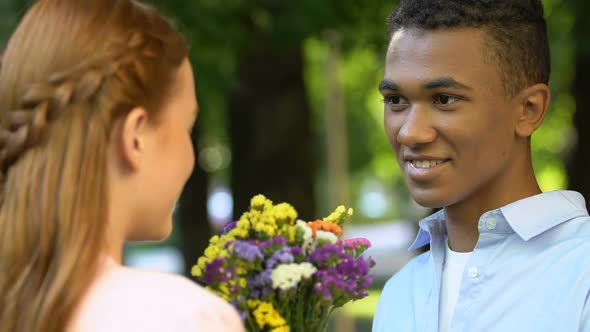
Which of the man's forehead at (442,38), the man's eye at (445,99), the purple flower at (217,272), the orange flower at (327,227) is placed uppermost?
the man's forehead at (442,38)

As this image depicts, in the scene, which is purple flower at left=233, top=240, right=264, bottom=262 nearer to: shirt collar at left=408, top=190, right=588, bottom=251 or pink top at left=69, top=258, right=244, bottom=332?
pink top at left=69, top=258, right=244, bottom=332

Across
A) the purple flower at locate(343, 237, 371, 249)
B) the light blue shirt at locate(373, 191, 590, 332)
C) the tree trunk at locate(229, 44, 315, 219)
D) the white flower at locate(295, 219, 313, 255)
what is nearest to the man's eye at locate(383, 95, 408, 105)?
the light blue shirt at locate(373, 191, 590, 332)

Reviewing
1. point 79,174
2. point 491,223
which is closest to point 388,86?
point 491,223

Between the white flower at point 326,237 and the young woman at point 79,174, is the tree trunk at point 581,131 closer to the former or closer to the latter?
the white flower at point 326,237

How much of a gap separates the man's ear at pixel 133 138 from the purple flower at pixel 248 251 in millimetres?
436

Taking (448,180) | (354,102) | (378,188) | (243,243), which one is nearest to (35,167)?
(243,243)

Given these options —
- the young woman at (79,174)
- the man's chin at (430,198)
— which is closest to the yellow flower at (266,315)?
the young woman at (79,174)

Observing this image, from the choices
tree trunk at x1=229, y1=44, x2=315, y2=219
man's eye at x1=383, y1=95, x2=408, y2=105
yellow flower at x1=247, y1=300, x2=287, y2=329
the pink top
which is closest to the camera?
the pink top

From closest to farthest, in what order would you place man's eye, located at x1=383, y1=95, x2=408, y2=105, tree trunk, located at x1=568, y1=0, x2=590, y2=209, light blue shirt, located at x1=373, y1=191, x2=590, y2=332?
light blue shirt, located at x1=373, y1=191, x2=590, y2=332 → man's eye, located at x1=383, y1=95, x2=408, y2=105 → tree trunk, located at x1=568, y1=0, x2=590, y2=209

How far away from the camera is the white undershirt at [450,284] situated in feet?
8.95

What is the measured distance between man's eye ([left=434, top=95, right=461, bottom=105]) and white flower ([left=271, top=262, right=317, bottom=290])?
771mm

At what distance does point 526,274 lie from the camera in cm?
255

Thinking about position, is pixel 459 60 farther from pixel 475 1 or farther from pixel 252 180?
Answer: pixel 252 180

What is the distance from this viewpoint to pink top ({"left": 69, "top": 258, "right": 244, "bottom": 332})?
156cm
